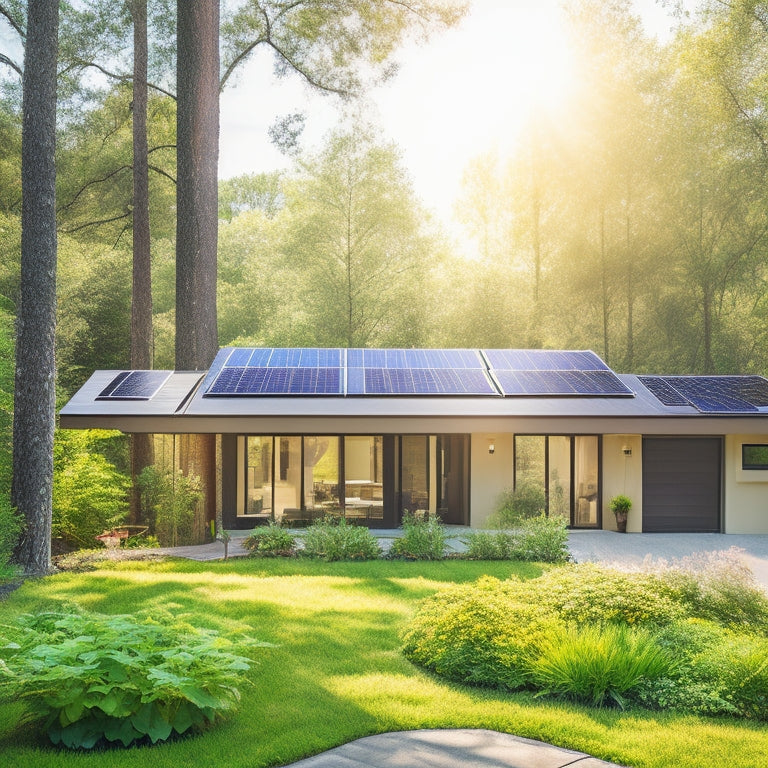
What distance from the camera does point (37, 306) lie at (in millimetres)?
12133

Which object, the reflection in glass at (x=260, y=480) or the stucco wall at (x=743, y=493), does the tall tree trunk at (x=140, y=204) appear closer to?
the reflection in glass at (x=260, y=480)

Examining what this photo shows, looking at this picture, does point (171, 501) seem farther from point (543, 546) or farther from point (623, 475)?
point (623, 475)

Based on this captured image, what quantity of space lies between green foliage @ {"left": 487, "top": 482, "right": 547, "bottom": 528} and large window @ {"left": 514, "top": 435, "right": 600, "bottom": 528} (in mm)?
161

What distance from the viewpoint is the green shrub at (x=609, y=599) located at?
24.6ft

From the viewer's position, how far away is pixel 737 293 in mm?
24172

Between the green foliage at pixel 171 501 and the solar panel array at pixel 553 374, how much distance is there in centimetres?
615

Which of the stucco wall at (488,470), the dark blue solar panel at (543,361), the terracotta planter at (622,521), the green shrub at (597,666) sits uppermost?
the dark blue solar panel at (543,361)

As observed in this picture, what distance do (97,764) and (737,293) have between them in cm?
2301

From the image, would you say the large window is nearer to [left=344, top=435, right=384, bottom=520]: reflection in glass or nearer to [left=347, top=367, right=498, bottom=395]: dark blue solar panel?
[left=347, top=367, right=498, bottom=395]: dark blue solar panel

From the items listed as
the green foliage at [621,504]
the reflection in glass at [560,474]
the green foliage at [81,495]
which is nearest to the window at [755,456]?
the green foliage at [621,504]

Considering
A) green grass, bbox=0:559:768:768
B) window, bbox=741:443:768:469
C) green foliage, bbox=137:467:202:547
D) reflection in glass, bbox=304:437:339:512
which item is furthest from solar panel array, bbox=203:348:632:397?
green grass, bbox=0:559:768:768

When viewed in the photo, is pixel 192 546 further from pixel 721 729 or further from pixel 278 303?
pixel 278 303

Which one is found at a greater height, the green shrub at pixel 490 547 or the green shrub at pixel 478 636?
the green shrub at pixel 478 636

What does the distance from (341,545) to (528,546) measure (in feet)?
9.52
